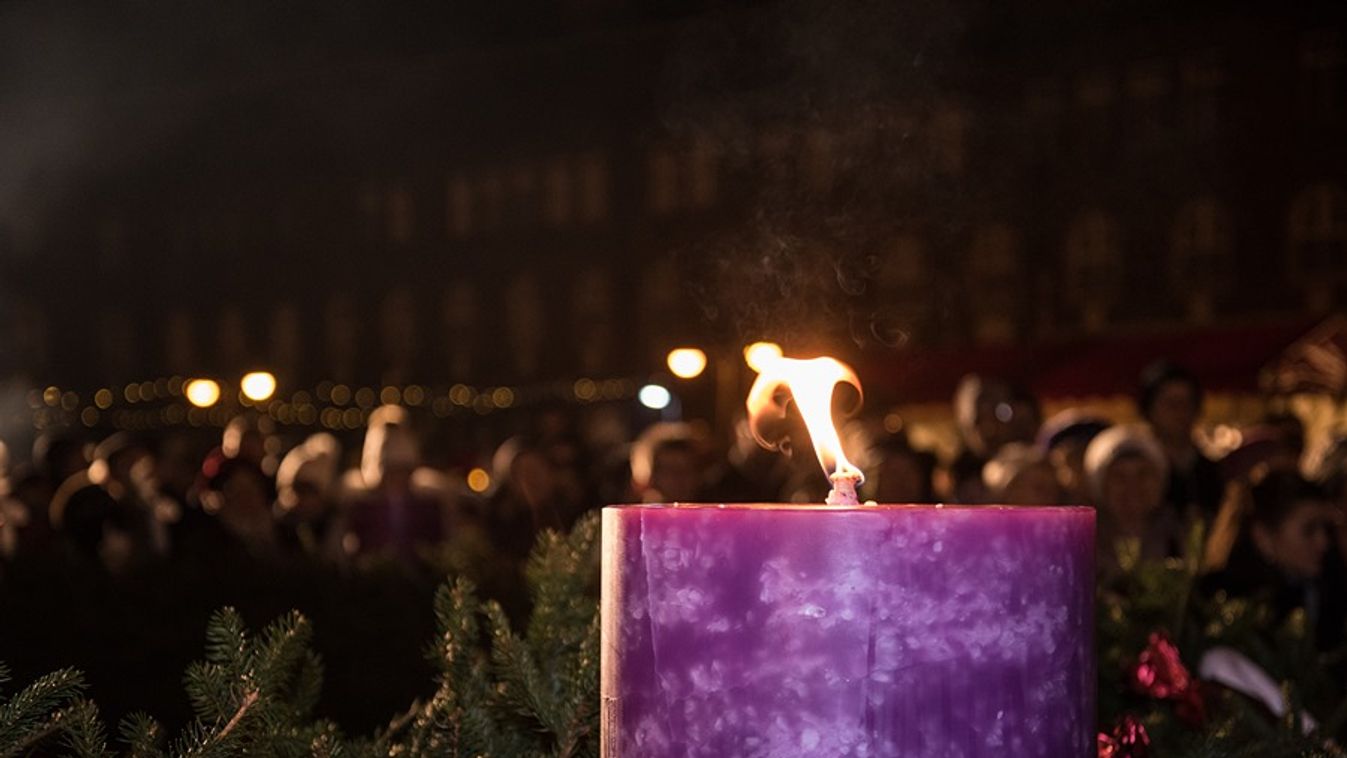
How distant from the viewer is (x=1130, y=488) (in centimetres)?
562

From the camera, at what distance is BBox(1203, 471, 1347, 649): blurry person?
4602 mm

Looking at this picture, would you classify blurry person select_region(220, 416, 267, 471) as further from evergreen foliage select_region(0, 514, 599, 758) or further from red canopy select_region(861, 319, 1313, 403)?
red canopy select_region(861, 319, 1313, 403)

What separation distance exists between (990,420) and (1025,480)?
1889 millimetres

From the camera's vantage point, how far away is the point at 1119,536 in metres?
5.50

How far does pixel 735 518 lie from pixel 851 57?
7.34ft

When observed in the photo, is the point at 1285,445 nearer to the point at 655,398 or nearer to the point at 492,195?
the point at 655,398

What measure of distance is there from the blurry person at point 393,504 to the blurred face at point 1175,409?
307 centimetres

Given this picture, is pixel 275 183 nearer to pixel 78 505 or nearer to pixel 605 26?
pixel 605 26

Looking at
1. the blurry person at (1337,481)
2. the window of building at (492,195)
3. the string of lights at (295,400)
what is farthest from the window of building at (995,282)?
the blurry person at (1337,481)

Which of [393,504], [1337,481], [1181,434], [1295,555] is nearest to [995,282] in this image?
[393,504]

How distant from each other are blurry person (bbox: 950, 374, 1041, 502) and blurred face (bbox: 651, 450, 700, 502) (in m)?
1.05

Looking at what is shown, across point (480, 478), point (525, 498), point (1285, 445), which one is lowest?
point (525, 498)

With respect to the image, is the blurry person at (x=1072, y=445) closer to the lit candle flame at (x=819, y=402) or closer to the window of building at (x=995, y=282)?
the lit candle flame at (x=819, y=402)

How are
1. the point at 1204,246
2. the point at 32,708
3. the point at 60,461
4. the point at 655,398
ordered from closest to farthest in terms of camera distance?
the point at 32,708, the point at 60,461, the point at 1204,246, the point at 655,398
